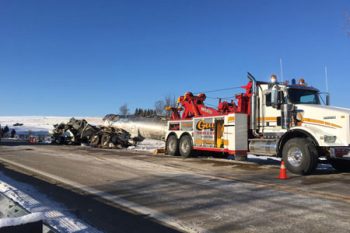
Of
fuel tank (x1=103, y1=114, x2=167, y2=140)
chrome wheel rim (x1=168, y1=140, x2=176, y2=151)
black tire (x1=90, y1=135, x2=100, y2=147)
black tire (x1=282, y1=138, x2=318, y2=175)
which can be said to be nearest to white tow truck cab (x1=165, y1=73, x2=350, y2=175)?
black tire (x1=282, y1=138, x2=318, y2=175)

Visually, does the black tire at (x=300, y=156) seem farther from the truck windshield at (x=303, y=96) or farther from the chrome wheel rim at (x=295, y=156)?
the truck windshield at (x=303, y=96)

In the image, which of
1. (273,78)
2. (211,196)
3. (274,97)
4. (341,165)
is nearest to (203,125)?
(273,78)

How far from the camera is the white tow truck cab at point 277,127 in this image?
12.0 meters

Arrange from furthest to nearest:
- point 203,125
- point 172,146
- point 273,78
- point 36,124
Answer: point 36,124
point 172,146
point 203,125
point 273,78

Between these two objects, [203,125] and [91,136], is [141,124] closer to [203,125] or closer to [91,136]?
[91,136]

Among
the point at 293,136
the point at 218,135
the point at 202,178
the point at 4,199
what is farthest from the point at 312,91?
the point at 4,199

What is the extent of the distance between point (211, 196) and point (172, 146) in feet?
38.8

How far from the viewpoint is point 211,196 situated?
341 inches

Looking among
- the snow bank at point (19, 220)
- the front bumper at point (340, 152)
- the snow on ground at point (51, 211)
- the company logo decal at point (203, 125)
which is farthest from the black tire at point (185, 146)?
the snow bank at point (19, 220)

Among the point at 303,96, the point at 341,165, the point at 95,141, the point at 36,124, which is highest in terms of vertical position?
the point at 36,124

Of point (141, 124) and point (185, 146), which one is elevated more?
point (141, 124)

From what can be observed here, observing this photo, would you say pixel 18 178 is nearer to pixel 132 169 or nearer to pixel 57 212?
pixel 132 169

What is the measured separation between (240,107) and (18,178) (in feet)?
27.6

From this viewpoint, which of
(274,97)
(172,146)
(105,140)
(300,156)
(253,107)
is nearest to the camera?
(300,156)
